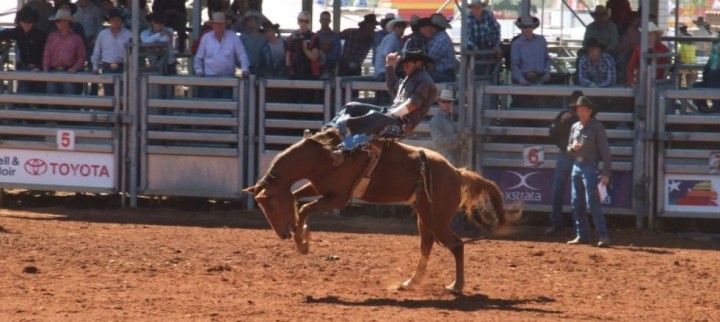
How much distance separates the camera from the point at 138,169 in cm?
1612

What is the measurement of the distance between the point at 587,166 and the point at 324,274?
359cm

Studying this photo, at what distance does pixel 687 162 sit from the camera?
14.3 metres

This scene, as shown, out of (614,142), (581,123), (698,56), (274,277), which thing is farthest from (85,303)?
(698,56)

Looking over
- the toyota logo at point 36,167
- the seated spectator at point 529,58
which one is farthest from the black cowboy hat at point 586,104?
the toyota logo at point 36,167

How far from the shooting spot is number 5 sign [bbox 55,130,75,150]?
1602 centimetres

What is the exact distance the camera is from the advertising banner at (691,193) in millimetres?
14195

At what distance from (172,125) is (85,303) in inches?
269

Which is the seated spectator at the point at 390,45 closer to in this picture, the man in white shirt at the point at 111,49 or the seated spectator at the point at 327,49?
the seated spectator at the point at 327,49

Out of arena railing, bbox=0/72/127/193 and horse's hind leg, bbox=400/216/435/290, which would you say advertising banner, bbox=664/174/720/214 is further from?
arena railing, bbox=0/72/127/193

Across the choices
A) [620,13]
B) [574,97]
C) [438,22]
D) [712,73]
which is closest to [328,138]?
[574,97]

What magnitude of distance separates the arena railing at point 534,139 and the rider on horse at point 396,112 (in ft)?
13.0

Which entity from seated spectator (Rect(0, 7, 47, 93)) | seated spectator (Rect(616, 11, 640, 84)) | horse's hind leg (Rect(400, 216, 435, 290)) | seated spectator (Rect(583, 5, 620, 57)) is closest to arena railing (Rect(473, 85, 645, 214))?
seated spectator (Rect(616, 11, 640, 84))

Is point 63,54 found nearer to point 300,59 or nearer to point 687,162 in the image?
point 300,59

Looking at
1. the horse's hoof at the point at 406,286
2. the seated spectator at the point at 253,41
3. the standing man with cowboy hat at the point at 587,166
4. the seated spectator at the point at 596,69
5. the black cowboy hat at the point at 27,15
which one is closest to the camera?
the horse's hoof at the point at 406,286
